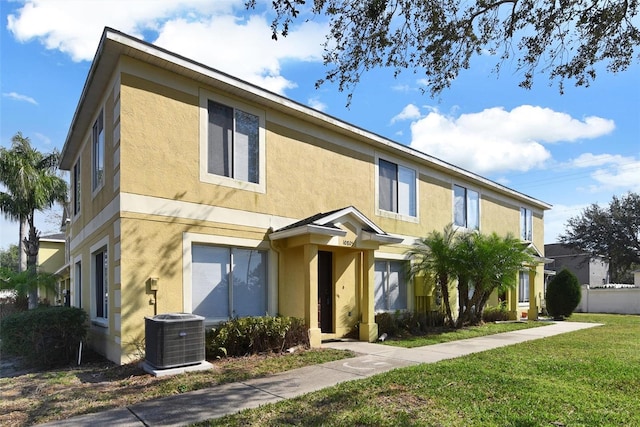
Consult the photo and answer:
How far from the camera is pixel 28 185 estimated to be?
70.4ft

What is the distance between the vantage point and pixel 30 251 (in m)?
23.0

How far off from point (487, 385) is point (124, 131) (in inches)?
316

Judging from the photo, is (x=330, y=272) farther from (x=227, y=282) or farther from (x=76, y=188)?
(x=76, y=188)

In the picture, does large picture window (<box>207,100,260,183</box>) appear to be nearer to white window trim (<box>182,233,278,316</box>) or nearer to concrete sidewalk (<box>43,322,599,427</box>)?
white window trim (<box>182,233,278,316</box>)

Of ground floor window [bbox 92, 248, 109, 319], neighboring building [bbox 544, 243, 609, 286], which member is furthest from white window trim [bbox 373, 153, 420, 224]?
neighboring building [bbox 544, 243, 609, 286]

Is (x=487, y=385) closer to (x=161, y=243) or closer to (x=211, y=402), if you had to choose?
(x=211, y=402)

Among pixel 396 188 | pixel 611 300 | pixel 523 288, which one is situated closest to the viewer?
pixel 396 188

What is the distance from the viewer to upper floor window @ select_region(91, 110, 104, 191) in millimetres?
11031

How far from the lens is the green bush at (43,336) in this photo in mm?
9094

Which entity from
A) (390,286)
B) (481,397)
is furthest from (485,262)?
(481,397)

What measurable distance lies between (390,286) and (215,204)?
281 inches

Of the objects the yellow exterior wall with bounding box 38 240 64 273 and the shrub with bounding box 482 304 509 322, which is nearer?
the shrub with bounding box 482 304 509 322

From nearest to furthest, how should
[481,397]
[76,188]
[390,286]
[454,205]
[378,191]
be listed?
[481,397]
[378,191]
[390,286]
[76,188]
[454,205]

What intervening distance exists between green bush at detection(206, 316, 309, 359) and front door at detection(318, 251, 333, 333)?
224cm
